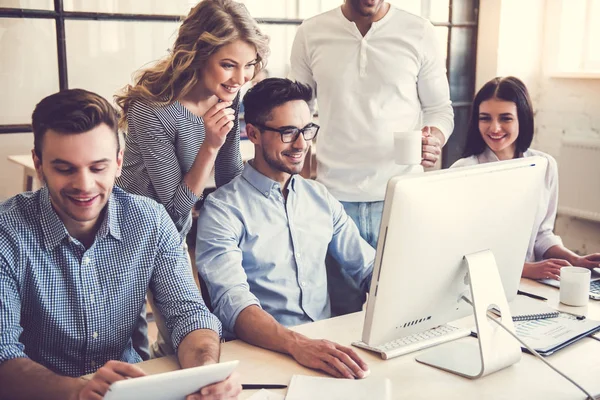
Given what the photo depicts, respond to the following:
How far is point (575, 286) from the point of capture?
5.75 feet

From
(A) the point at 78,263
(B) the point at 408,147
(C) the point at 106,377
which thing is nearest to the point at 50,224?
(A) the point at 78,263

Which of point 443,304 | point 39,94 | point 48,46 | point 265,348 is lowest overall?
point 265,348

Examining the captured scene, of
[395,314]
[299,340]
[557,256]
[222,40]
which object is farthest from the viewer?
[557,256]

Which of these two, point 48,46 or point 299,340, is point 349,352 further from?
point 48,46

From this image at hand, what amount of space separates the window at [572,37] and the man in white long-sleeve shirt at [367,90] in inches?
83.4

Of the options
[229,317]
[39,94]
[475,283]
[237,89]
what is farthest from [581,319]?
[39,94]

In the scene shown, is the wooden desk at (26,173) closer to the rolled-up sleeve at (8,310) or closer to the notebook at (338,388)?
the rolled-up sleeve at (8,310)

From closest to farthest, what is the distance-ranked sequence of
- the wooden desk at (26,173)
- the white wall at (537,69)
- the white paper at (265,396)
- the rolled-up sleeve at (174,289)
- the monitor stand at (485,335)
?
the white paper at (265,396), the monitor stand at (485,335), the rolled-up sleeve at (174,289), the wooden desk at (26,173), the white wall at (537,69)

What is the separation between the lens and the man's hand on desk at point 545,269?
1.96 meters

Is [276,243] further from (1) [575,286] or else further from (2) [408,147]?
(1) [575,286]

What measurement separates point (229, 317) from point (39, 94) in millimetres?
1979

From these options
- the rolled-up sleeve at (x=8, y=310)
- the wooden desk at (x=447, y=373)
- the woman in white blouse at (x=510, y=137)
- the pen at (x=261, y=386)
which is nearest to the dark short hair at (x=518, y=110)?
the woman in white blouse at (x=510, y=137)

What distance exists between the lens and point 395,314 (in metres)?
1.33

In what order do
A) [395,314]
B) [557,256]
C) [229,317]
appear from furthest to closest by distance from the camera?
[557,256] < [229,317] < [395,314]
